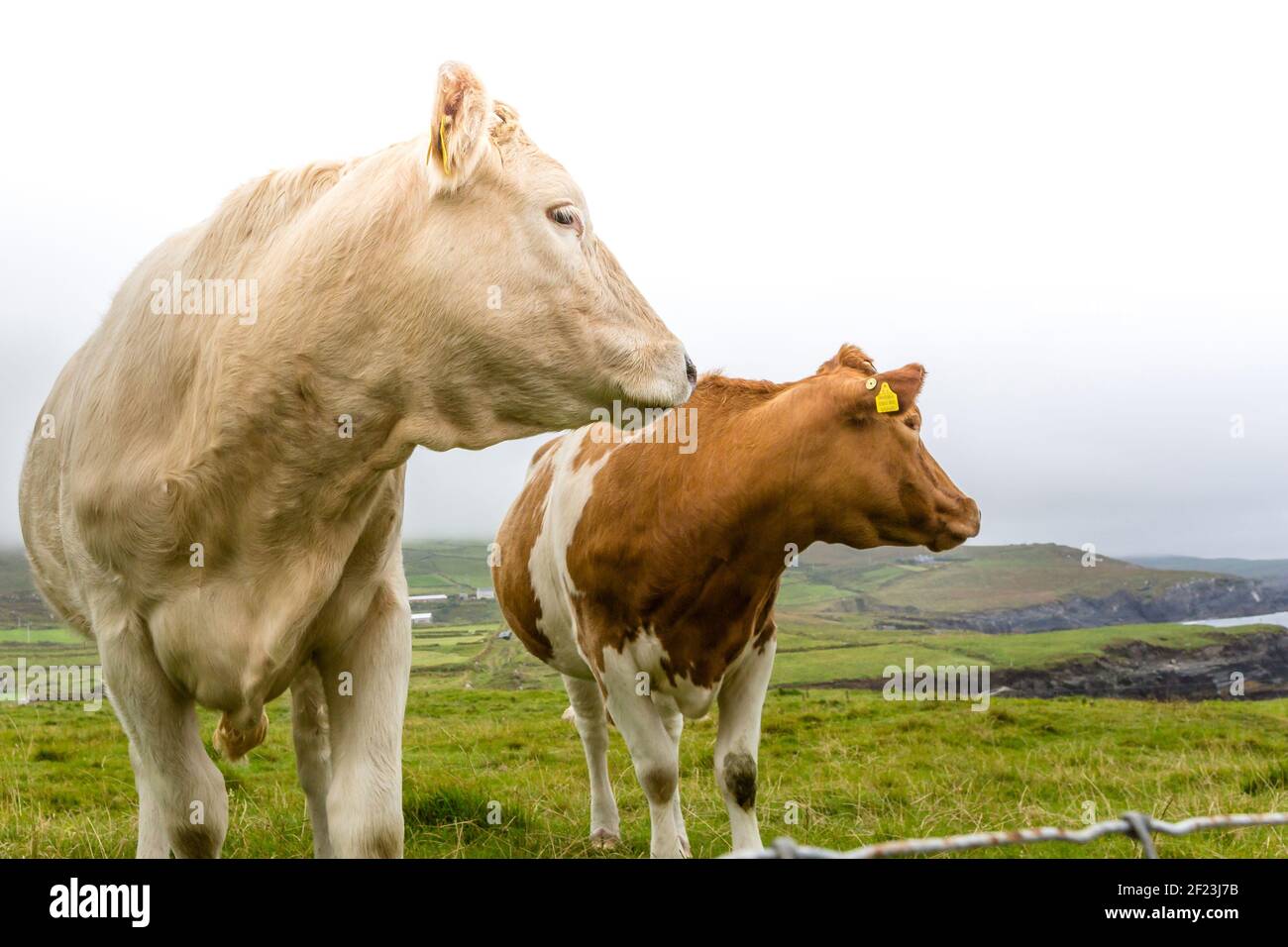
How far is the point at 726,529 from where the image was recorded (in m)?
5.31

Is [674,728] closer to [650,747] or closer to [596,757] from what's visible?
[650,747]

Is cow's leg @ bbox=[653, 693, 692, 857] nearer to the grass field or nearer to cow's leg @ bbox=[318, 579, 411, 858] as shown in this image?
the grass field

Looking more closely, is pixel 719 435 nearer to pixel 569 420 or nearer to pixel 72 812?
pixel 569 420

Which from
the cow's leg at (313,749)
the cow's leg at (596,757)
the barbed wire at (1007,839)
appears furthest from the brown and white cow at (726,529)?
the barbed wire at (1007,839)

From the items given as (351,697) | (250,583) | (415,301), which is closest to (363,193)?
(415,301)

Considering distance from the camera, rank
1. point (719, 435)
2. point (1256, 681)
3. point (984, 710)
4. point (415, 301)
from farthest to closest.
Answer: point (1256, 681)
point (984, 710)
point (719, 435)
point (415, 301)

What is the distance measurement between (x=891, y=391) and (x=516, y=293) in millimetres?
2574

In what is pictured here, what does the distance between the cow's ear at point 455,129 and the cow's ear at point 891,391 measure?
103 inches

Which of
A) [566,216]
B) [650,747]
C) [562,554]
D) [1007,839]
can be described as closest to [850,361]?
[562,554]

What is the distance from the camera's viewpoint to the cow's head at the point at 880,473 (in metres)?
5.26

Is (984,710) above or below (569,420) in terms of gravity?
below

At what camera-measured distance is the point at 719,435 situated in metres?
5.55
